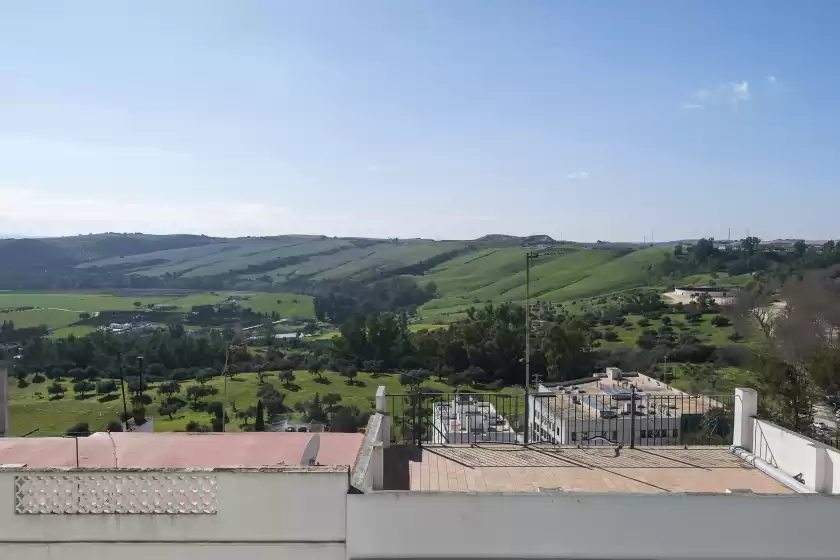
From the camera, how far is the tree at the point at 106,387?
126ft

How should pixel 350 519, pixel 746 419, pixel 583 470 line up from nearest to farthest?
pixel 350 519
pixel 583 470
pixel 746 419

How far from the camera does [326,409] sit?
30844 millimetres

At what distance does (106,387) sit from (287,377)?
11.2 m

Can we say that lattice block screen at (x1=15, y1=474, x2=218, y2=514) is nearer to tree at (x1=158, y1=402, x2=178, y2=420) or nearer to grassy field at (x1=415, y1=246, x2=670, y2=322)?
tree at (x1=158, y1=402, x2=178, y2=420)

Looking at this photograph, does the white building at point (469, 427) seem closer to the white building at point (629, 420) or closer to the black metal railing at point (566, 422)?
the black metal railing at point (566, 422)

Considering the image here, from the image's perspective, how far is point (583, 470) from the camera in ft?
24.4

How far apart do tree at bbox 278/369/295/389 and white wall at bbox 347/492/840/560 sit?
33.8 meters

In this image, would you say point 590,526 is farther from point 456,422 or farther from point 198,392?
point 198,392

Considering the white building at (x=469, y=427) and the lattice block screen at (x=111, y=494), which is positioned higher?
the lattice block screen at (x=111, y=494)

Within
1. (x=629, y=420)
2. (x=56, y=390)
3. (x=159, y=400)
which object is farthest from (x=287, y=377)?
(x=629, y=420)

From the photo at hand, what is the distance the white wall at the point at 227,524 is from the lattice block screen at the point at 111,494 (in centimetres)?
6

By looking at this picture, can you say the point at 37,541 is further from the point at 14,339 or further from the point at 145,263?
the point at 145,263

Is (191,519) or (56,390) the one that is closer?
(191,519)

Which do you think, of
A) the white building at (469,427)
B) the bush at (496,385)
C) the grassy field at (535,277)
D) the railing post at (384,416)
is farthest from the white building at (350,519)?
the grassy field at (535,277)
